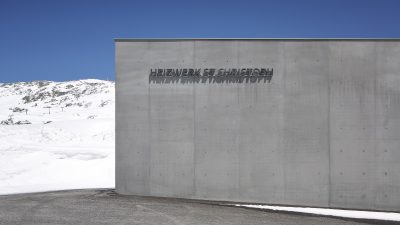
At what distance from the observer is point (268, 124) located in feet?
38.3

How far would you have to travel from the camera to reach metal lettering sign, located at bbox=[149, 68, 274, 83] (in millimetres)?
11734

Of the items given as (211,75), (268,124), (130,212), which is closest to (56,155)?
(130,212)

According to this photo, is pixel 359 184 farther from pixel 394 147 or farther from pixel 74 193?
pixel 74 193

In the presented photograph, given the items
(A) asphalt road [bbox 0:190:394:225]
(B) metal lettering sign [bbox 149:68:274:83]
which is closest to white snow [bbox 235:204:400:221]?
(A) asphalt road [bbox 0:190:394:225]

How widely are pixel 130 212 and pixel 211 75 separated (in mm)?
5193

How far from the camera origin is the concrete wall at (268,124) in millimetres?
11297

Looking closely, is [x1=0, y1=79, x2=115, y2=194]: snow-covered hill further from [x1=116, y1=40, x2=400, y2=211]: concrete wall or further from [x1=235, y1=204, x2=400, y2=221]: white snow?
[x1=235, y1=204, x2=400, y2=221]: white snow

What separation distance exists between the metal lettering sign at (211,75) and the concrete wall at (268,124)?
0.58 ft

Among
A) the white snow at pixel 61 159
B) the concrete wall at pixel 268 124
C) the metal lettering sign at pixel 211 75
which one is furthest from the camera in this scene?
the white snow at pixel 61 159

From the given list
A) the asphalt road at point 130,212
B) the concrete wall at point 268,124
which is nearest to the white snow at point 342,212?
the concrete wall at point 268,124

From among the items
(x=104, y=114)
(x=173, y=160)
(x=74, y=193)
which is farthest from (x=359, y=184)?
(x=104, y=114)

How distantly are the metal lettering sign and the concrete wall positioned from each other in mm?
178

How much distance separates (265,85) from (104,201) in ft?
21.8

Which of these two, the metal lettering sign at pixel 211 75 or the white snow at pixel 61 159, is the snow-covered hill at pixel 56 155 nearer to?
the white snow at pixel 61 159
